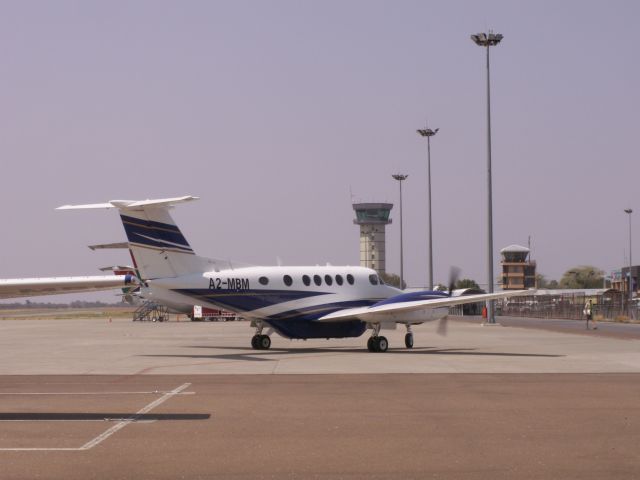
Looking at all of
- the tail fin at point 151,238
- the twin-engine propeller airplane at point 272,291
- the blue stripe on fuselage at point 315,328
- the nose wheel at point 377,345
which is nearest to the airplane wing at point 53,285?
the twin-engine propeller airplane at point 272,291

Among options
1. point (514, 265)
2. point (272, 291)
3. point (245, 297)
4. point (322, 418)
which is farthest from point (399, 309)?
point (514, 265)

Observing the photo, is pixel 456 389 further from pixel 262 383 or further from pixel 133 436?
pixel 133 436

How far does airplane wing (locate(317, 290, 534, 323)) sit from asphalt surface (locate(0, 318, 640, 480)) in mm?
3711

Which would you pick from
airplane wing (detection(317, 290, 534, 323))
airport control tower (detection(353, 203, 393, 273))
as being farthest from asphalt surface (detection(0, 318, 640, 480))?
airport control tower (detection(353, 203, 393, 273))

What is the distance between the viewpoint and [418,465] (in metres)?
10.1

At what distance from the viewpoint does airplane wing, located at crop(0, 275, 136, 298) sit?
545 inches

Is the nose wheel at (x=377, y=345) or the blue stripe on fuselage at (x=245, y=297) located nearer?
the blue stripe on fuselage at (x=245, y=297)

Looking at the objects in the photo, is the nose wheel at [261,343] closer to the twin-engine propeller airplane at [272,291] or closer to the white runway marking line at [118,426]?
the twin-engine propeller airplane at [272,291]

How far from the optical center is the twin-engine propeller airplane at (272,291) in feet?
94.2

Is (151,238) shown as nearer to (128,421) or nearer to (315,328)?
(315,328)

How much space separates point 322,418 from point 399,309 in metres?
16.9

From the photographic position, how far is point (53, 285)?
1419 centimetres

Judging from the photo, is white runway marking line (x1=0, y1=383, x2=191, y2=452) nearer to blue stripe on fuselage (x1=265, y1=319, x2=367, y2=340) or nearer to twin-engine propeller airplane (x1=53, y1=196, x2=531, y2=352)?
twin-engine propeller airplane (x1=53, y1=196, x2=531, y2=352)

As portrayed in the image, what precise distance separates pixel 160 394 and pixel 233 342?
2126 cm
